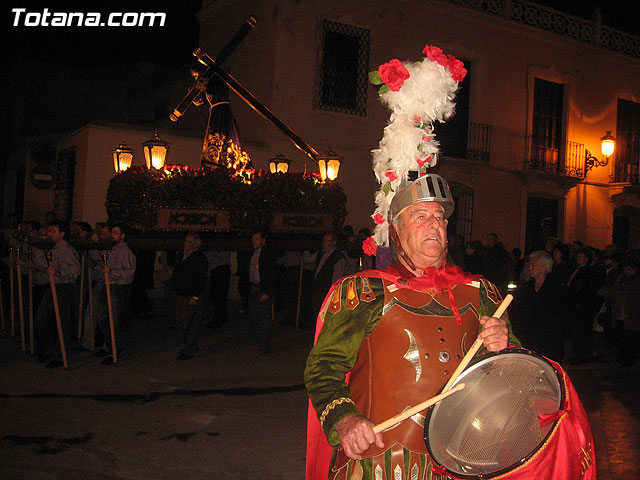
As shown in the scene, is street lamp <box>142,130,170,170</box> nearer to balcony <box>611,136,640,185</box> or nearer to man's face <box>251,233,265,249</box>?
man's face <box>251,233,265,249</box>

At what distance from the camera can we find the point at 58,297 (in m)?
8.54

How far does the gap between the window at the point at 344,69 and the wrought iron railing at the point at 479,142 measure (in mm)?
3552

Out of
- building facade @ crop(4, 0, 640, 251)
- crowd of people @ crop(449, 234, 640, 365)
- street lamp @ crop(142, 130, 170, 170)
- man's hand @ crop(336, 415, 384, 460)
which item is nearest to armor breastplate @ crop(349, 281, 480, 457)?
A: man's hand @ crop(336, 415, 384, 460)

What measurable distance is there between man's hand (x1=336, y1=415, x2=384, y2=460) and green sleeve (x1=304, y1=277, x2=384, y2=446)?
15cm

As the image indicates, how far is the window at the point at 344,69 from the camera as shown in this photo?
1616cm

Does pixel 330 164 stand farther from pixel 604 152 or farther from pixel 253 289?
pixel 604 152

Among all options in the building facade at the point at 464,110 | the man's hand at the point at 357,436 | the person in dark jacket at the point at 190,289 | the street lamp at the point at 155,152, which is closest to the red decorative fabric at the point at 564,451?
the man's hand at the point at 357,436

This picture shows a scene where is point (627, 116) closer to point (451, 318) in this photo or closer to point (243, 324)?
point (243, 324)

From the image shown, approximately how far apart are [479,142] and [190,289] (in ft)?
39.3

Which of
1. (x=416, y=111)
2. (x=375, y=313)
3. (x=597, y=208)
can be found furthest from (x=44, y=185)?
(x=597, y=208)

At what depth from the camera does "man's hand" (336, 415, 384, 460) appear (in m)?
2.22

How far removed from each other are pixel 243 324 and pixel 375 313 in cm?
969

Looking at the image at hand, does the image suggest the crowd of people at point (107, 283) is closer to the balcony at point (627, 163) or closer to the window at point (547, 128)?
the window at point (547, 128)

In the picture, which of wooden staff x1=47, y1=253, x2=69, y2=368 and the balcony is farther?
the balcony
